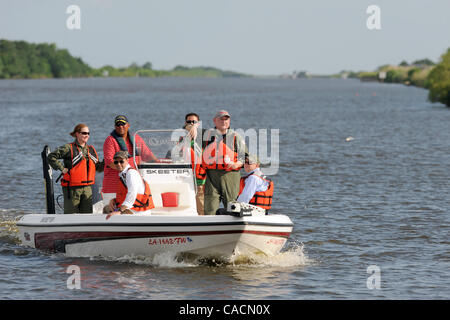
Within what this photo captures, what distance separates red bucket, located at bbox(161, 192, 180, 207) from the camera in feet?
37.9

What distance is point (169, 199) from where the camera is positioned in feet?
37.9

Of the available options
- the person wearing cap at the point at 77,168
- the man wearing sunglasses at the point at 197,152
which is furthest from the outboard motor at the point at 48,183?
the man wearing sunglasses at the point at 197,152

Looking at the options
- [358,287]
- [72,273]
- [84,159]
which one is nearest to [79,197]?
[84,159]

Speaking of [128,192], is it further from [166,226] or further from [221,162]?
[221,162]

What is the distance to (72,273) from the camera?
1100 centimetres

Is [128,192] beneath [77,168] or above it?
beneath

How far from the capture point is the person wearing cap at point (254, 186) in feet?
34.5

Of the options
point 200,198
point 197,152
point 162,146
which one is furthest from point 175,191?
point 162,146

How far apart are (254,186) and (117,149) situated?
7.46 ft

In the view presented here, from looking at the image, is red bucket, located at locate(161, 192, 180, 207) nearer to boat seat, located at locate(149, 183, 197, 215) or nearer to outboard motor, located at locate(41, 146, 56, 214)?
boat seat, located at locate(149, 183, 197, 215)

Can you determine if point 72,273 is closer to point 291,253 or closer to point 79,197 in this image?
point 79,197

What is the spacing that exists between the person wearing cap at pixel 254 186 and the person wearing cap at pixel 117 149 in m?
1.92

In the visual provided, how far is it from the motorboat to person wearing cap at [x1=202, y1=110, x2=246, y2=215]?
0.36 metres
